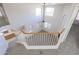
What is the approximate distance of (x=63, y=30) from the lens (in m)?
1.27

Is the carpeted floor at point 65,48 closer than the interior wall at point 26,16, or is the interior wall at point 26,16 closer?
the interior wall at point 26,16

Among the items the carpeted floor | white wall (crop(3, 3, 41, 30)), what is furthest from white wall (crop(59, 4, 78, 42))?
white wall (crop(3, 3, 41, 30))

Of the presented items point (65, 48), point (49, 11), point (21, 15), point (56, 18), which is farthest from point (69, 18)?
point (21, 15)

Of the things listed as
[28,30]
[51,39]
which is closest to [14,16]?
[28,30]

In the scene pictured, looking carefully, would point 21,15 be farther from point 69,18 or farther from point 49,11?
point 69,18

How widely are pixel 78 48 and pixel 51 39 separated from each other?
0.37 m

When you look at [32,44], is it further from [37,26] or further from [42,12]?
[42,12]

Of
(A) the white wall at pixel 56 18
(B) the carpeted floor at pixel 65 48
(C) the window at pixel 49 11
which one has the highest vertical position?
(C) the window at pixel 49 11

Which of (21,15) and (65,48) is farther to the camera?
(65,48)

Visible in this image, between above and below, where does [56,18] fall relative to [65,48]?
above

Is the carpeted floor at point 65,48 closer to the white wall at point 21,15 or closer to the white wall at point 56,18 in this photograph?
the white wall at point 56,18

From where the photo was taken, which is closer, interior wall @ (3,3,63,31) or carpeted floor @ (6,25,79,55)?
interior wall @ (3,3,63,31)

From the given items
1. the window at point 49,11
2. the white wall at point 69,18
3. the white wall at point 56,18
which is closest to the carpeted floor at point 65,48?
the white wall at point 69,18

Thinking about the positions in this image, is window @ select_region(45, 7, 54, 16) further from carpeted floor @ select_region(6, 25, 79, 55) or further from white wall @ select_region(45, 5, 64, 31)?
carpeted floor @ select_region(6, 25, 79, 55)
